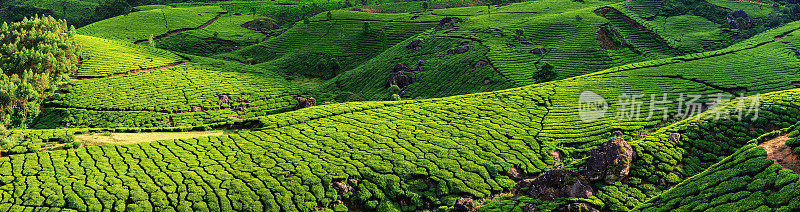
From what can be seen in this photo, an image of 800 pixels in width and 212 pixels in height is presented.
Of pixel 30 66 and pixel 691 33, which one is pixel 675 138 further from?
pixel 30 66

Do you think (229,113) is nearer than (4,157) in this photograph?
No

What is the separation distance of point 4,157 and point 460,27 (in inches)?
3428

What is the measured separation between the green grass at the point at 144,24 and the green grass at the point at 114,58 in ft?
96.0

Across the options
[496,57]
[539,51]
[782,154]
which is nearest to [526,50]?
[539,51]

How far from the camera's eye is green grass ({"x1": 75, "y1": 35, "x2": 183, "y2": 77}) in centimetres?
7912

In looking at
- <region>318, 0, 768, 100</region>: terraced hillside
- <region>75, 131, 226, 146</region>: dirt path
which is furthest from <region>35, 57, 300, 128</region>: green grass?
<region>318, 0, 768, 100</region>: terraced hillside

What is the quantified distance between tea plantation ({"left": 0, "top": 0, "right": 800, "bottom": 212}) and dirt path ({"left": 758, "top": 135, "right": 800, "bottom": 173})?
0.62 ft

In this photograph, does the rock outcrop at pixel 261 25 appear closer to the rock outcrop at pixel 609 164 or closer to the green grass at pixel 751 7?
the rock outcrop at pixel 609 164

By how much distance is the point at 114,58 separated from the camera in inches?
3346

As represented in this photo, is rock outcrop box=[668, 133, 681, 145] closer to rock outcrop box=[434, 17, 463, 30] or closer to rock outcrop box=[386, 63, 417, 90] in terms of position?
rock outcrop box=[386, 63, 417, 90]

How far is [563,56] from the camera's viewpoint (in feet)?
269

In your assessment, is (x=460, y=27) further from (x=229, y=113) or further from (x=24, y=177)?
(x=24, y=177)

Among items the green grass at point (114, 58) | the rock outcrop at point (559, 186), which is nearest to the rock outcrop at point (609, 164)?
the rock outcrop at point (559, 186)

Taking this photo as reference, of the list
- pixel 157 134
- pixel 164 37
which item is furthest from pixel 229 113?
pixel 164 37
